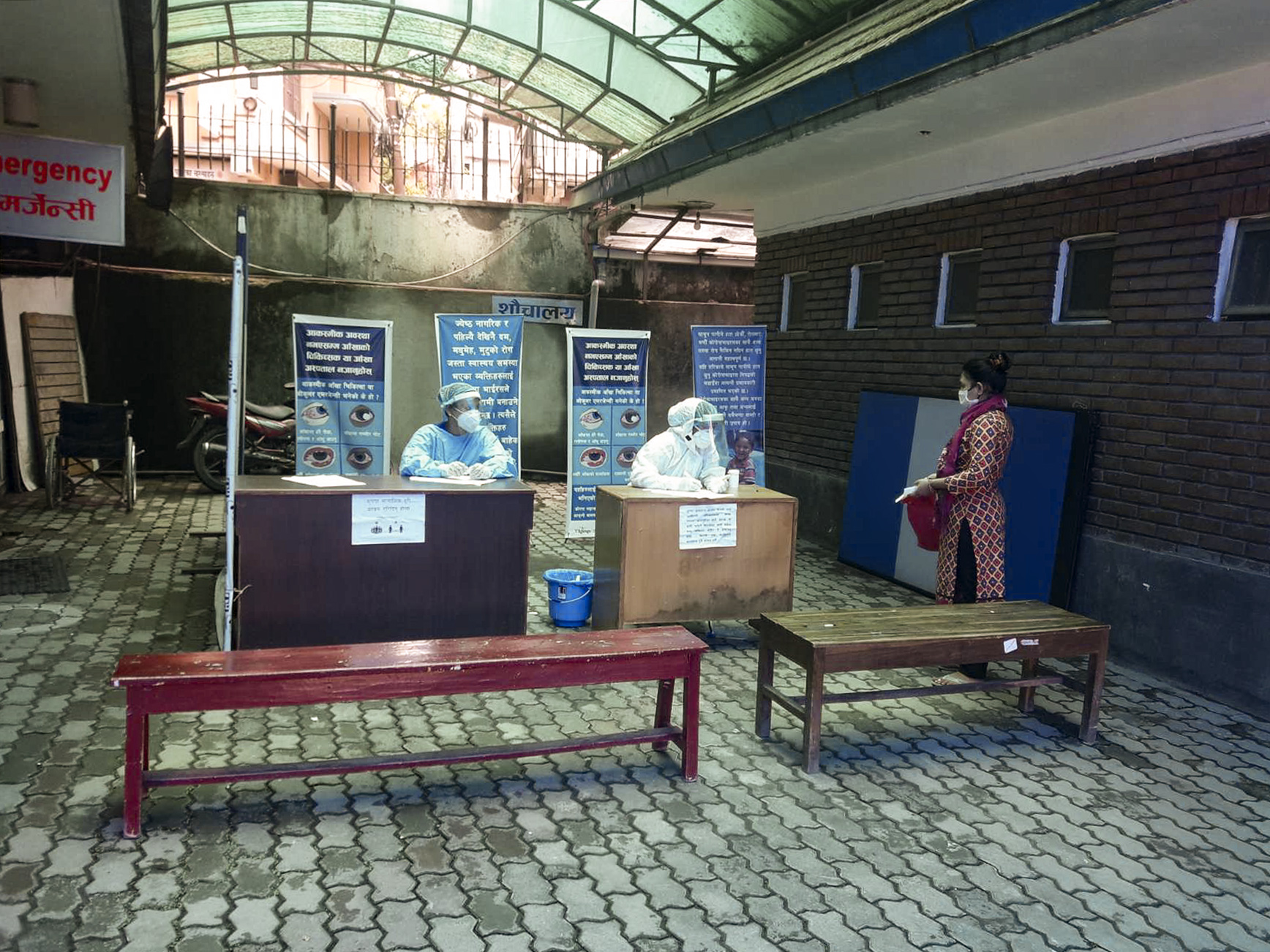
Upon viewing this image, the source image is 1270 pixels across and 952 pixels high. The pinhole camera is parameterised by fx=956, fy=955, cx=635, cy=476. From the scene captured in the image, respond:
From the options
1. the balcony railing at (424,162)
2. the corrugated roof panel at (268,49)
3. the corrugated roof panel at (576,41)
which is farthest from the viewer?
the balcony railing at (424,162)

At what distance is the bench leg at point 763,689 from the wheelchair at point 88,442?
7468 mm

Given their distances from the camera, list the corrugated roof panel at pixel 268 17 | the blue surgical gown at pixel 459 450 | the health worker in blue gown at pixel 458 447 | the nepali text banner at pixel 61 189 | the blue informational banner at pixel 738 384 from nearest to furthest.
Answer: the health worker in blue gown at pixel 458 447
the blue surgical gown at pixel 459 450
the nepali text banner at pixel 61 189
the blue informational banner at pixel 738 384
the corrugated roof panel at pixel 268 17

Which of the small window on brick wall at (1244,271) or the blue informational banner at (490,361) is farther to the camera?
the blue informational banner at (490,361)

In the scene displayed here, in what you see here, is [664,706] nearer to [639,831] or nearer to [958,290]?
[639,831]

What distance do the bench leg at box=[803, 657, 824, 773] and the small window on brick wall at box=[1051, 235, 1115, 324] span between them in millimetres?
3658

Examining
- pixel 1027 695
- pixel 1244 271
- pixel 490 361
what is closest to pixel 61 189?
pixel 490 361

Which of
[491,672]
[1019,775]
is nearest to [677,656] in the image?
[491,672]

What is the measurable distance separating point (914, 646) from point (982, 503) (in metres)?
1.58

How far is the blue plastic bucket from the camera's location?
6398 millimetres

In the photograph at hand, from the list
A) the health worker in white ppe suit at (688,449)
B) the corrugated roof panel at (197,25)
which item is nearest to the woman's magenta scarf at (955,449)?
the health worker in white ppe suit at (688,449)

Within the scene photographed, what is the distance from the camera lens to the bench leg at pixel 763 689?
472 centimetres

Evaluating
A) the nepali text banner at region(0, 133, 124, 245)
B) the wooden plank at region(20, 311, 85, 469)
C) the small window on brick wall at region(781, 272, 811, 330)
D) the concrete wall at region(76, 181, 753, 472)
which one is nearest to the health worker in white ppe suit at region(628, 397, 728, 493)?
the nepali text banner at region(0, 133, 124, 245)

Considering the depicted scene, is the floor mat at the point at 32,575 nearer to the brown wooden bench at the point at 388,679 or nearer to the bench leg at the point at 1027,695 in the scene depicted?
the brown wooden bench at the point at 388,679

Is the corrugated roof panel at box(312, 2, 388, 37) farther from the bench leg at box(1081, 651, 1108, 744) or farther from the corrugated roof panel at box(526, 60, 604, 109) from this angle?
the bench leg at box(1081, 651, 1108, 744)
